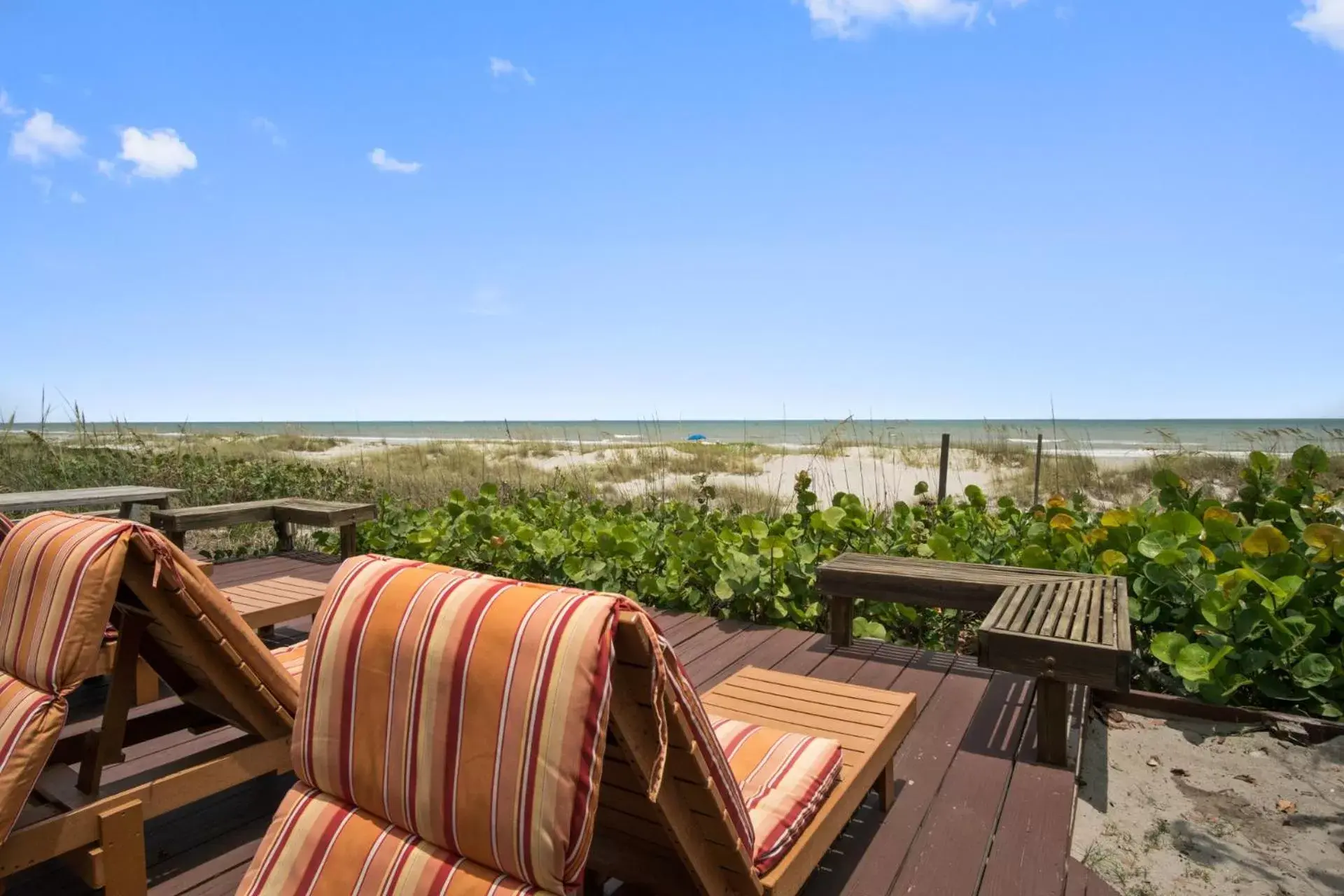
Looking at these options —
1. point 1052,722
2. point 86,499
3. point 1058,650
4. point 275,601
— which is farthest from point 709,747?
point 86,499

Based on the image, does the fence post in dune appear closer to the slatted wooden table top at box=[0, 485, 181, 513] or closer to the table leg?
the slatted wooden table top at box=[0, 485, 181, 513]

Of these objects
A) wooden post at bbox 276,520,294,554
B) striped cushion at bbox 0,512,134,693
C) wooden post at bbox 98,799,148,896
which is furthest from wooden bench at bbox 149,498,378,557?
wooden post at bbox 98,799,148,896

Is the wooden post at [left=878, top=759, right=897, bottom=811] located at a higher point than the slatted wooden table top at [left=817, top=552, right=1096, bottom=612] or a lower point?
lower

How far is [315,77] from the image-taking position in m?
7.18

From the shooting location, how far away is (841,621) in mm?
3461

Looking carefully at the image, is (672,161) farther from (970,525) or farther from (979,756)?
(979,756)

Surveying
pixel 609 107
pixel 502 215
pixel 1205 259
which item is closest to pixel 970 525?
pixel 609 107

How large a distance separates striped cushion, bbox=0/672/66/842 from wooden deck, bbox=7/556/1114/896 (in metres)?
0.48

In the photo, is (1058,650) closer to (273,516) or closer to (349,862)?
(349,862)

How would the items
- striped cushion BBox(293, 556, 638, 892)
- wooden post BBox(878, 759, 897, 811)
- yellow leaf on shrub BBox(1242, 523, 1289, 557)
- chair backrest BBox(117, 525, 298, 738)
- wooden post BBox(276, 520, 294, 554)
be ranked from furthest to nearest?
wooden post BBox(276, 520, 294, 554)
yellow leaf on shrub BBox(1242, 523, 1289, 557)
wooden post BBox(878, 759, 897, 811)
chair backrest BBox(117, 525, 298, 738)
striped cushion BBox(293, 556, 638, 892)

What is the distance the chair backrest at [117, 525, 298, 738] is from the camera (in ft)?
5.22

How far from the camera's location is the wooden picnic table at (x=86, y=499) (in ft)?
15.5

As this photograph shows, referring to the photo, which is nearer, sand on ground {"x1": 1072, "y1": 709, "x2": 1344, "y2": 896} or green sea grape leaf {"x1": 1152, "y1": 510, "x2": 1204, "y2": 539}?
sand on ground {"x1": 1072, "y1": 709, "x2": 1344, "y2": 896}

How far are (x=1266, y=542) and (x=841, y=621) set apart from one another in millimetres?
1680
